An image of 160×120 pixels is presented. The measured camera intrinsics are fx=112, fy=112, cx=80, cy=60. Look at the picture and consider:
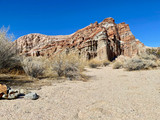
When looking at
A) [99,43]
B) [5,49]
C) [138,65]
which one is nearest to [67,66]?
[5,49]

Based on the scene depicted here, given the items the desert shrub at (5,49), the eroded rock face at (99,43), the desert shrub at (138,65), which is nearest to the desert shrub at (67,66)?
the desert shrub at (5,49)

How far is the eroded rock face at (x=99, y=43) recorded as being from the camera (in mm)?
35125

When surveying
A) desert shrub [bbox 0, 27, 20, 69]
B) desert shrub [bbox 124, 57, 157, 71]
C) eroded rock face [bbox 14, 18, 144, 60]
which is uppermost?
eroded rock face [bbox 14, 18, 144, 60]

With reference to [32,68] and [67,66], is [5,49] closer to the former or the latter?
[32,68]

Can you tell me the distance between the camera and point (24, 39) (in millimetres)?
50281

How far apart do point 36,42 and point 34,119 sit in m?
50.5

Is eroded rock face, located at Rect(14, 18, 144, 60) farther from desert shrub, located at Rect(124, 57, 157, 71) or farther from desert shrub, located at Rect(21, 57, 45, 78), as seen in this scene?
desert shrub, located at Rect(21, 57, 45, 78)

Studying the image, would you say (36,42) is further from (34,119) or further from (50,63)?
(34,119)

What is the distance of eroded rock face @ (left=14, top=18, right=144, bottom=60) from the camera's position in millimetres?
35125

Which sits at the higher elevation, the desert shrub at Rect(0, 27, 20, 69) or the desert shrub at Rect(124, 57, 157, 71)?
the desert shrub at Rect(0, 27, 20, 69)

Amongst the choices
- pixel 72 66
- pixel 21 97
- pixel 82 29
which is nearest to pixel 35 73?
pixel 72 66

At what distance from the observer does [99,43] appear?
35.6 m

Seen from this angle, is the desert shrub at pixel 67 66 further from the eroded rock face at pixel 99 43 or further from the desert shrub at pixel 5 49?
the eroded rock face at pixel 99 43

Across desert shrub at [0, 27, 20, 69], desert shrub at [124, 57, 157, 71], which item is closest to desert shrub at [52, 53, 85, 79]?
desert shrub at [0, 27, 20, 69]
